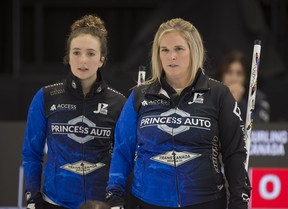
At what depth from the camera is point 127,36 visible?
28.9 feet

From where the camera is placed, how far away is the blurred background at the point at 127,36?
805 cm

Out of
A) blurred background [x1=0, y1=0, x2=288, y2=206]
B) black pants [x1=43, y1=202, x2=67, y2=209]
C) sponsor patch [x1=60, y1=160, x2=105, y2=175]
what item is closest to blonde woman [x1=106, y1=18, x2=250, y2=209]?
sponsor patch [x1=60, y1=160, x2=105, y2=175]

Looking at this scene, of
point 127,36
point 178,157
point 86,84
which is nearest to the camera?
point 178,157

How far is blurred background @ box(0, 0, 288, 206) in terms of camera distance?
26.4ft

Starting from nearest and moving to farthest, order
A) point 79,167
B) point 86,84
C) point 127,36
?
point 79,167 < point 86,84 < point 127,36

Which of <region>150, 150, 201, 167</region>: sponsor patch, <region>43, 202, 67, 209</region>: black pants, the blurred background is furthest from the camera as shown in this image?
the blurred background

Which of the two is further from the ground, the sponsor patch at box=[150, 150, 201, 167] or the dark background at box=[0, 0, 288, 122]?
the dark background at box=[0, 0, 288, 122]

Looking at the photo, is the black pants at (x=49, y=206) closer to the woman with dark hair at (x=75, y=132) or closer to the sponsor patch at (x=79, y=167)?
the woman with dark hair at (x=75, y=132)

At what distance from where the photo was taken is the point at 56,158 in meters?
4.50

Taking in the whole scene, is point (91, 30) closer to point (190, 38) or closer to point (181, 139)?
point (190, 38)

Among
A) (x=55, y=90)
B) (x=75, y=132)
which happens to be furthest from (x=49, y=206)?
(x=55, y=90)

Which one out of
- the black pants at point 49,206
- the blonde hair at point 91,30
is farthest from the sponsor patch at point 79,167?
the blonde hair at point 91,30

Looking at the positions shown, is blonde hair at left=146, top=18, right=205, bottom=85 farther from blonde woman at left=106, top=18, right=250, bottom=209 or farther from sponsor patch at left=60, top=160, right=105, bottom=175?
sponsor patch at left=60, top=160, right=105, bottom=175

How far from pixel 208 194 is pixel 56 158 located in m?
0.97
